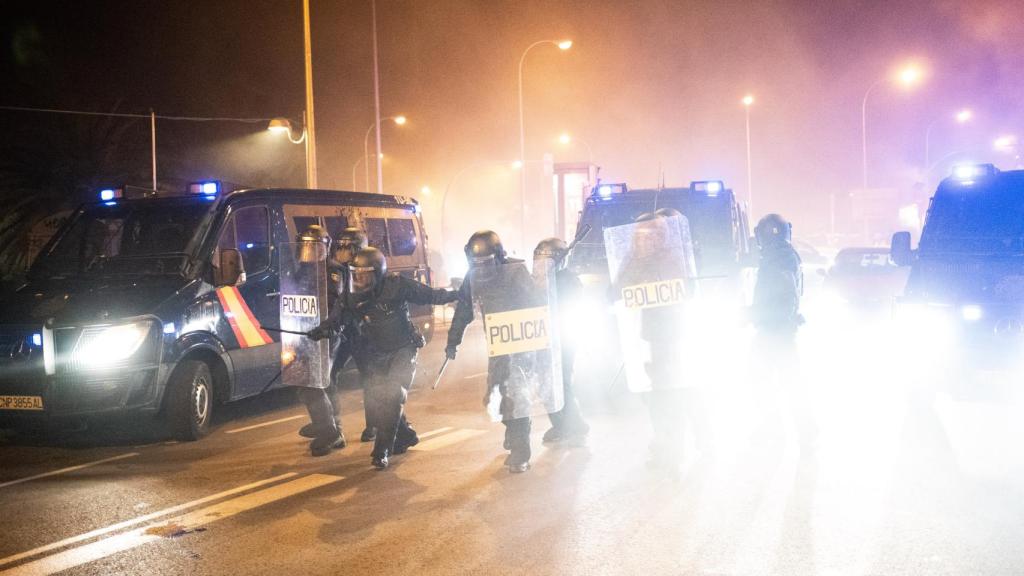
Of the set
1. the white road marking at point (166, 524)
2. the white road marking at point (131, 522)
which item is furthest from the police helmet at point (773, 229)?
the white road marking at point (131, 522)

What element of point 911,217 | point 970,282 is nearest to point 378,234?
point 970,282

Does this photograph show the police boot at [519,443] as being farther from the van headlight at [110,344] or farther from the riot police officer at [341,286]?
the van headlight at [110,344]

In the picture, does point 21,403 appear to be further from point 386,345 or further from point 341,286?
point 386,345

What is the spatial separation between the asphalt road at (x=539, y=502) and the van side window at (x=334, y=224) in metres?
2.71

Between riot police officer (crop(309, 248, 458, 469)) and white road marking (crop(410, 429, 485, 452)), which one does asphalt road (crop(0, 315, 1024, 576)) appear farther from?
riot police officer (crop(309, 248, 458, 469))

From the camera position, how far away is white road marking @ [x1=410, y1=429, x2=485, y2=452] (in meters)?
7.96

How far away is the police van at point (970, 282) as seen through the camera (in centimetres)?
796

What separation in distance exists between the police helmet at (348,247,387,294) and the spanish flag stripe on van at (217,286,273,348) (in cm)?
243

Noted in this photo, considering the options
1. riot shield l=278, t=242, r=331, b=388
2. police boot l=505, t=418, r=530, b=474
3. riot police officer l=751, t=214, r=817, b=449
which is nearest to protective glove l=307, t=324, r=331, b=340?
riot shield l=278, t=242, r=331, b=388

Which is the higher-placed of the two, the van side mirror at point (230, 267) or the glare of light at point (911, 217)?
the glare of light at point (911, 217)

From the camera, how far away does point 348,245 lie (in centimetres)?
794

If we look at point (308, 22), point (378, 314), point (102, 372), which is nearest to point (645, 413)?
point (378, 314)

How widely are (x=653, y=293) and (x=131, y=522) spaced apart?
13.3ft

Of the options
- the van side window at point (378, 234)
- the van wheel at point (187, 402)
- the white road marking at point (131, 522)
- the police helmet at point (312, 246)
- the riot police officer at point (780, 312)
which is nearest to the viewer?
the white road marking at point (131, 522)
